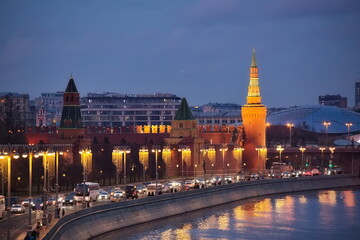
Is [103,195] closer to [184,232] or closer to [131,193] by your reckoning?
[131,193]

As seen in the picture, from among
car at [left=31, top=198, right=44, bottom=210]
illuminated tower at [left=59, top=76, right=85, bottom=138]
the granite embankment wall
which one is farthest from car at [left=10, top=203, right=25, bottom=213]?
illuminated tower at [left=59, top=76, right=85, bottom=138]

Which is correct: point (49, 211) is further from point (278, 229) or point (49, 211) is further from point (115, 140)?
point (115, 140)

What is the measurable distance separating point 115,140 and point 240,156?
18.9 m

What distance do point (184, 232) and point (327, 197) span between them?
140 feet

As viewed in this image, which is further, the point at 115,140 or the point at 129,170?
the point at 115,140

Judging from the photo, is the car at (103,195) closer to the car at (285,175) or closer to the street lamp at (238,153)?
the car at (285,175)

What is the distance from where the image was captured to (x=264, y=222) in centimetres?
8731

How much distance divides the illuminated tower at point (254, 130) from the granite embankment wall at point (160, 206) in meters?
18.2

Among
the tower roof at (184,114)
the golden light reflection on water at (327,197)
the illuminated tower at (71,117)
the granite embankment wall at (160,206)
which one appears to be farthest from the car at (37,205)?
the tower roof at (184,114)

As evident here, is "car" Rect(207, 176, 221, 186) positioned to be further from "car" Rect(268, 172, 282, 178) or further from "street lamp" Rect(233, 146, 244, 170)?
"street lamp" Rect(233, 146, 244, 170)

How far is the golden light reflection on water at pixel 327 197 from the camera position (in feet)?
360

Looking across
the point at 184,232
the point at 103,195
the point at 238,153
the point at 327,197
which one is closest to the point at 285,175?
the point at 238,153

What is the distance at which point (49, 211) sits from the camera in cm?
7106

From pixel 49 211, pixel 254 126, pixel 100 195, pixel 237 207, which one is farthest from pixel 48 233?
pixel 254 126
